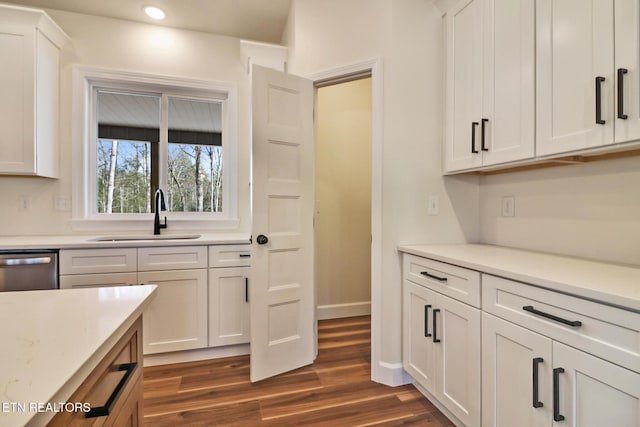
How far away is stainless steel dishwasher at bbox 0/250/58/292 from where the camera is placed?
188 cm

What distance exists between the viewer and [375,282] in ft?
6.48

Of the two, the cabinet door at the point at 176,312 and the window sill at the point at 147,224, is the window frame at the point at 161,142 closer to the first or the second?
the window sill at the point at 147,224

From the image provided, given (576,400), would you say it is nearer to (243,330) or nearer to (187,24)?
(243,330)

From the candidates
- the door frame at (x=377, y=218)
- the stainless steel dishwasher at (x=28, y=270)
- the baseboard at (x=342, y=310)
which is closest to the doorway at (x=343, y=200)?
the baseboard at (x=342, y=310)

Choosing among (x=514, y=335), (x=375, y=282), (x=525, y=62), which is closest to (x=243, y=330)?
(x=375, y=282)

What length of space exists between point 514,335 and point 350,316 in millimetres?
2158

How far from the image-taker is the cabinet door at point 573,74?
1.14 m

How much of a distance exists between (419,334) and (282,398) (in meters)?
0.93

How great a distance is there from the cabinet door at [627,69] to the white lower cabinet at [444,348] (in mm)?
927

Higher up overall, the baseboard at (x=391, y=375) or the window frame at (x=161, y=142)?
the window frame at (x=161, y=142)

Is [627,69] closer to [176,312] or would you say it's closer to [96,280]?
[176,312]

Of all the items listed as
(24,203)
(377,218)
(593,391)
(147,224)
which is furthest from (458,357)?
(24,203)

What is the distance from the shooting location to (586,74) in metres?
1.20

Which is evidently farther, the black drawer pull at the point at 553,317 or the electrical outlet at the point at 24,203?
the electrical outlet at the point at 24,203
